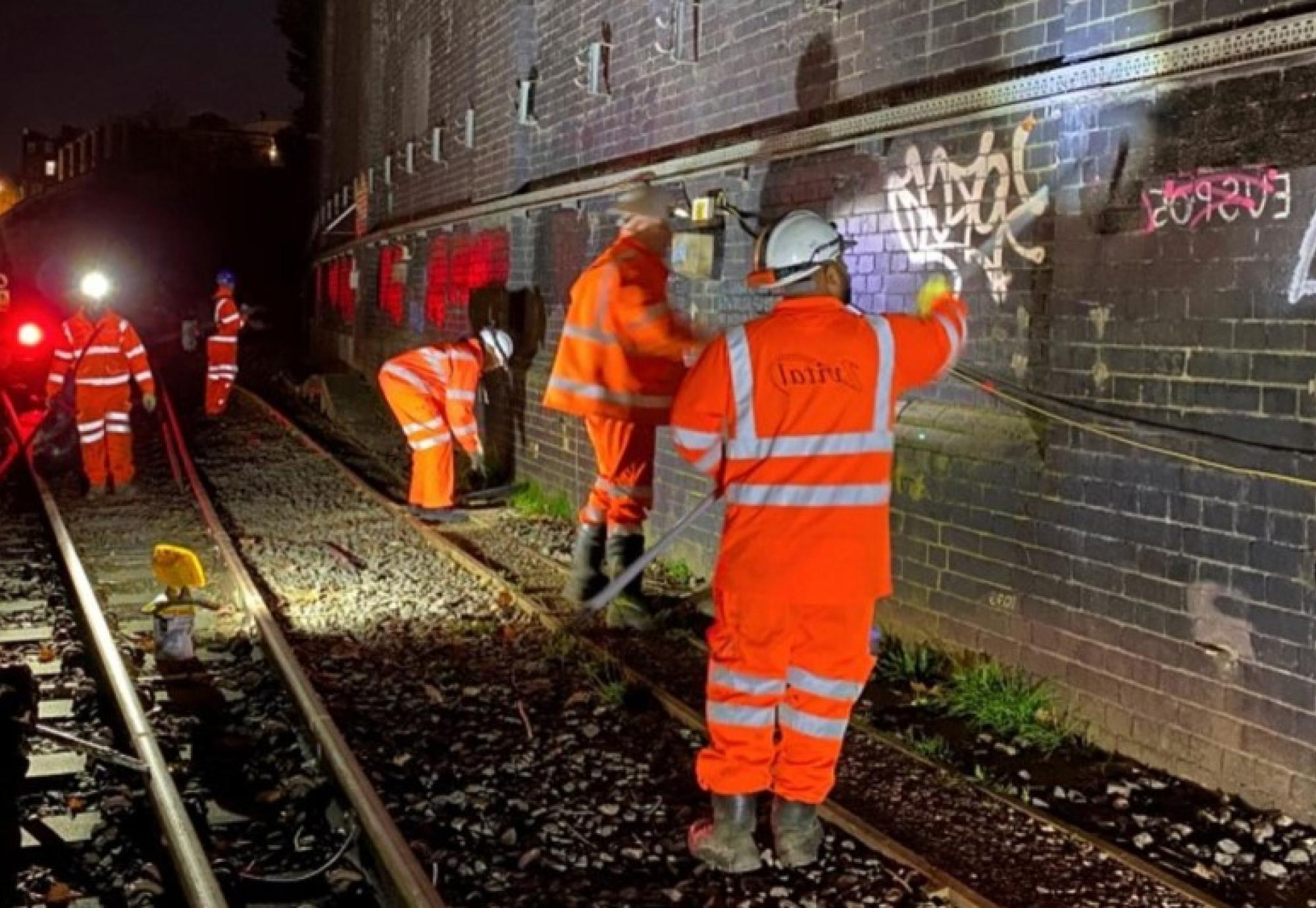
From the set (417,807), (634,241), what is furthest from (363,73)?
(417,807)

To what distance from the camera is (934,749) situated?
553 cm

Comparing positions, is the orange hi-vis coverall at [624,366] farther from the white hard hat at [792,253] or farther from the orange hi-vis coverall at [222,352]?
the orange hi-vis coverall at [222,352]

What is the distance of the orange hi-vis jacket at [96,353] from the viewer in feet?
36.7

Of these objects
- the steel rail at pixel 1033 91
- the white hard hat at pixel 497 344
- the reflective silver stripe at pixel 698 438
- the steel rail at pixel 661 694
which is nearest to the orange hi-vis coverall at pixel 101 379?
the steel rail at pixel 661 694

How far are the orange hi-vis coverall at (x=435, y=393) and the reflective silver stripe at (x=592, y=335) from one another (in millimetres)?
2883

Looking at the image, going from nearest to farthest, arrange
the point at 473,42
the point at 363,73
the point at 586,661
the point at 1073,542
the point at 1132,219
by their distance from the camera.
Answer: the point at 1132,219 < the point at 1073,542 < the point at 586,661 < the point at 473,42 < the point at 363,73

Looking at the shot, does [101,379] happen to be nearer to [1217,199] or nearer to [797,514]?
[797,514]

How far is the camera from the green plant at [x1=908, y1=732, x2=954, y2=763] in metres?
5.47

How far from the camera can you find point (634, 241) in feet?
24.9

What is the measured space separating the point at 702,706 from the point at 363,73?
2085 cm

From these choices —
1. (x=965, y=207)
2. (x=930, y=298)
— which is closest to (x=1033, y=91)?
(x=965, y=207)

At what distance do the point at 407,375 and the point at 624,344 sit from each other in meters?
3.22

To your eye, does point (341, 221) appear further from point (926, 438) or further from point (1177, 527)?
point (1177, 527)

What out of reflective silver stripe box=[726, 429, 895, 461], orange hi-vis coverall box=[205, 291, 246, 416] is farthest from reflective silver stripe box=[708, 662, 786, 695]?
orange hi-vis coverall box=[205, 291, 246, 416]
